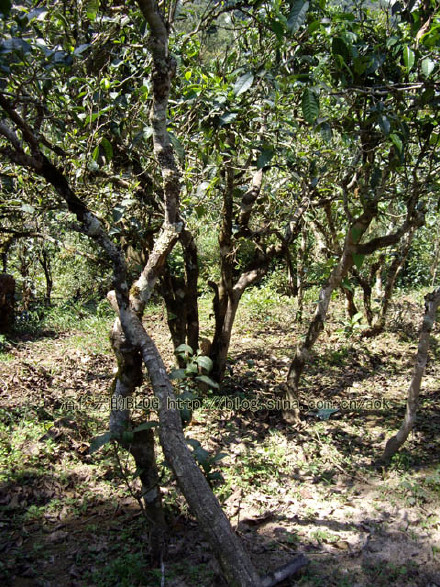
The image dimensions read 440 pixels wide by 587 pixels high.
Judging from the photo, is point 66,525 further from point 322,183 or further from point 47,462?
point 322,183

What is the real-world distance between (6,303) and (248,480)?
5.45 meters

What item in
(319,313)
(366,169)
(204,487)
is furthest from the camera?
(319,313)

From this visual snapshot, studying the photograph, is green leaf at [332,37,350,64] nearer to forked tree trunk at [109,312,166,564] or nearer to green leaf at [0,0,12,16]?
green leaf at [0,0,12,16]

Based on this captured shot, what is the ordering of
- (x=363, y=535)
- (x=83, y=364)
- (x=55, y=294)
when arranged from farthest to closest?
1. (x=55, y=294)
2. (x=83, y=364)
3. (x=363, y=535)

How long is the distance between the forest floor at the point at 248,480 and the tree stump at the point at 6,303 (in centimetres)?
132

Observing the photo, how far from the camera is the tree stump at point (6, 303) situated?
24.6 feet

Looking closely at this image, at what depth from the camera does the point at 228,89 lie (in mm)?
3377

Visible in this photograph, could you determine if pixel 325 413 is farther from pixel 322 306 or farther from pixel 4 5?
pixel 4 5

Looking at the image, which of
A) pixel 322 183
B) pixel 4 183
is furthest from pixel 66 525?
pixel 322 183

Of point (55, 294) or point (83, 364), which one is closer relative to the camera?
point (83, 364)

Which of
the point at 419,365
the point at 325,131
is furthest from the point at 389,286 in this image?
the point at 325,131

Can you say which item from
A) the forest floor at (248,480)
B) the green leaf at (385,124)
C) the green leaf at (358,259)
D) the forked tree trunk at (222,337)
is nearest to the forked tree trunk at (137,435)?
the forest floor at (248,480)

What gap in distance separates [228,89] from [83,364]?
13.8ft

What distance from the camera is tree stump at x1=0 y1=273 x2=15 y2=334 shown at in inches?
295
